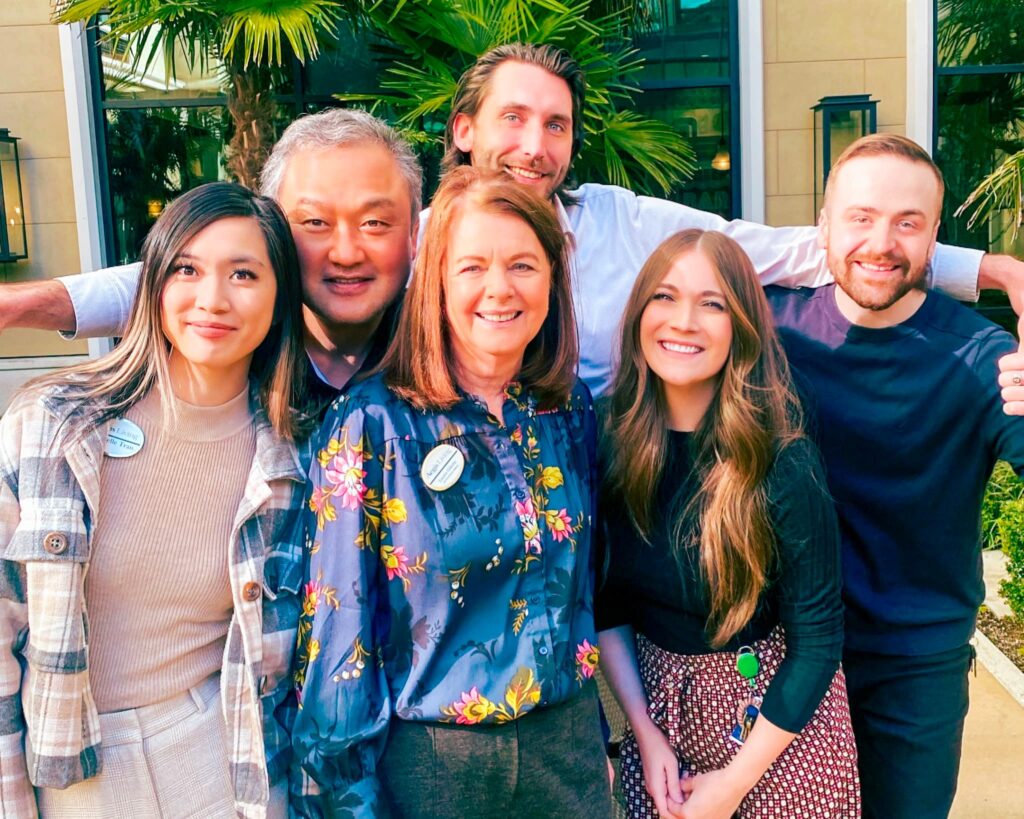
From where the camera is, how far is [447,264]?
5.65 feet

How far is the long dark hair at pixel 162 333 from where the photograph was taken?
67.0 inches

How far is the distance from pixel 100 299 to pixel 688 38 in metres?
6.24

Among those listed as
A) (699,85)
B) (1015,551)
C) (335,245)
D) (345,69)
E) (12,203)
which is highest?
(345,69)

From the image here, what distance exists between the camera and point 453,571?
1621 millimetres

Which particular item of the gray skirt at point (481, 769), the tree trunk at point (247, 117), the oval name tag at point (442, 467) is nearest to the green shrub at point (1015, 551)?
the gray skirt at point (481, 769)

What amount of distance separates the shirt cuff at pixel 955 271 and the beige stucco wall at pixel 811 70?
5.00 metres

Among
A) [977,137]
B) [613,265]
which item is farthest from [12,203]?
[977,137]

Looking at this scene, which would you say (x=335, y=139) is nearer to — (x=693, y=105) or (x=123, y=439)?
(x=123, y=439)

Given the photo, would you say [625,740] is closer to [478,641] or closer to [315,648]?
[478,641]

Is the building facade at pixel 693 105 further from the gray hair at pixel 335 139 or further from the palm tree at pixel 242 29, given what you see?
the gray hair at pixel 335 139

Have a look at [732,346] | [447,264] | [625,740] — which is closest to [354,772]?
[625,740]

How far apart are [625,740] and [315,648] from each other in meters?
0.79

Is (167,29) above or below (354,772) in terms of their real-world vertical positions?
above

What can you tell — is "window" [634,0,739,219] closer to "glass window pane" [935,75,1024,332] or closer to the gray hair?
"glass window pane" [935,75,1024,332]
